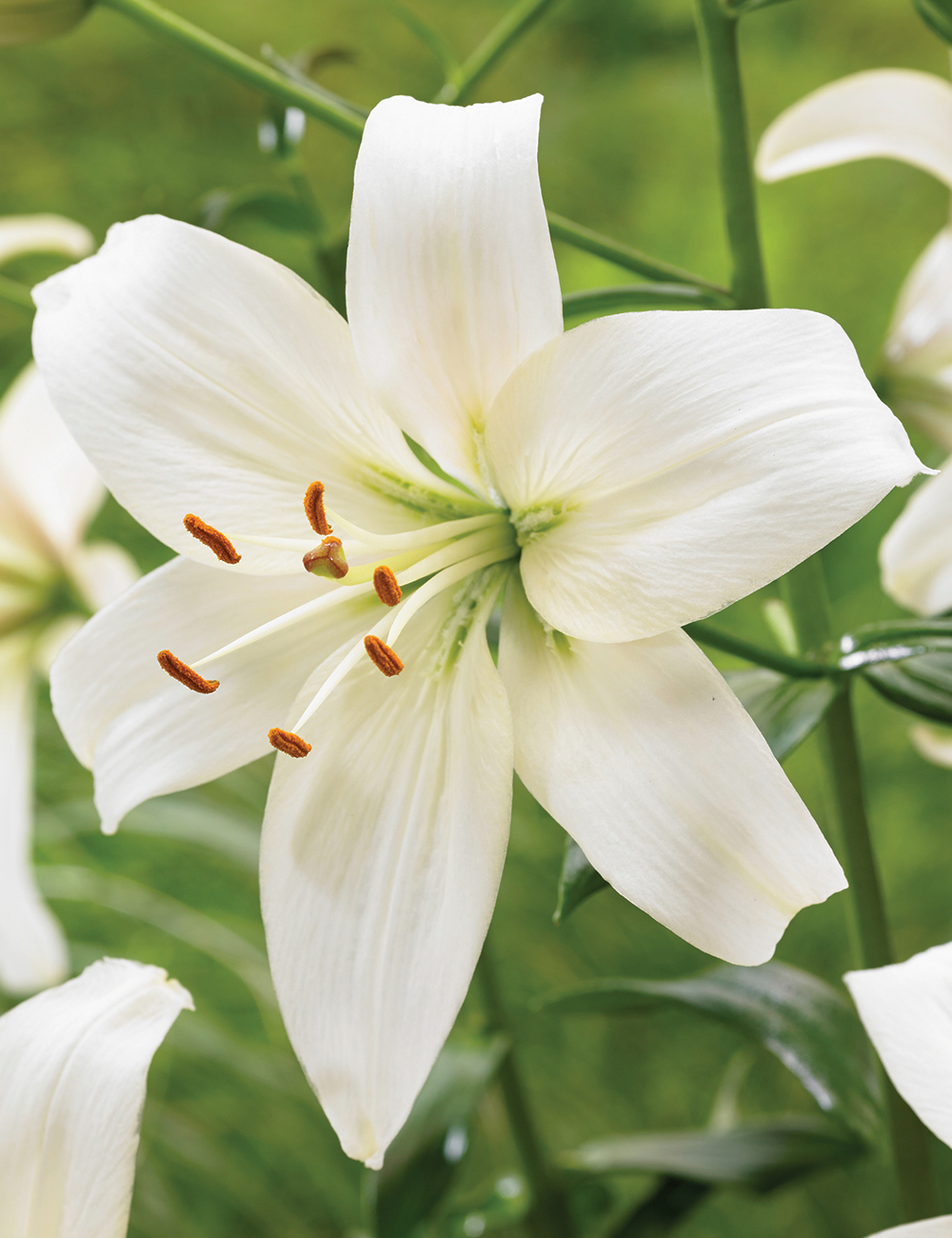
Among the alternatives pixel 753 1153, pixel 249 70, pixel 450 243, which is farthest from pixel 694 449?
pixel 753 1153

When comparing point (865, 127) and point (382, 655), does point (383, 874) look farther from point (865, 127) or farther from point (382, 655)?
point (865, 127)

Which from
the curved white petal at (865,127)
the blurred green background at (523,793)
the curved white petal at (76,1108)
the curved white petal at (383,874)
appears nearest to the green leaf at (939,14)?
the curved white petal at (865,127)

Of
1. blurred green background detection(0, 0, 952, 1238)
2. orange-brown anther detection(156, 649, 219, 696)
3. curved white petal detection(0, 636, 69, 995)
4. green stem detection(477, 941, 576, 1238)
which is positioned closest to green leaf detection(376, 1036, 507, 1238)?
green stem detection(477, 941, 576, 1238)

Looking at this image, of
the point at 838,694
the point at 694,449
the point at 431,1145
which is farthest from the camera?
the point at 431,1145

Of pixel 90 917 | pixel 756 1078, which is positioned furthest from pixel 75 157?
pixel 756 1078

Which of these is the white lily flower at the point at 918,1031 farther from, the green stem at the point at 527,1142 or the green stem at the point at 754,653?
the green stem at the point at 527,1142
